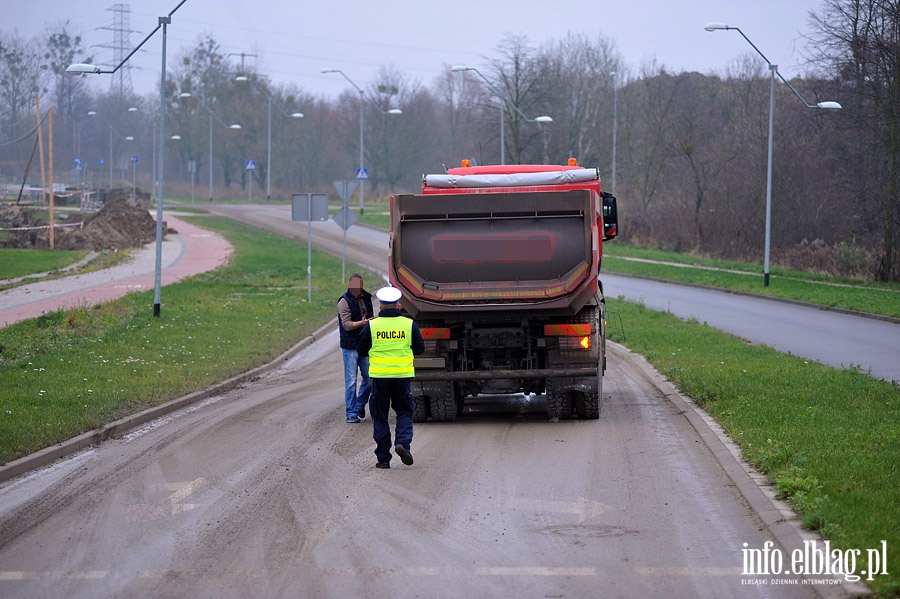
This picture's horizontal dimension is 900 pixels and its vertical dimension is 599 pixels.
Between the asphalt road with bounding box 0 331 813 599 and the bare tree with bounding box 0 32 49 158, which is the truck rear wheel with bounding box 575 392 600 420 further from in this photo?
the bare tree with bounding box 0 32 49 158

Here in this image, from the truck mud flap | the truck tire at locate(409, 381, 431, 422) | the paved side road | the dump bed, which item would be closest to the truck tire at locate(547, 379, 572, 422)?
the truck mud flap

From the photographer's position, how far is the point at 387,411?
1041cm

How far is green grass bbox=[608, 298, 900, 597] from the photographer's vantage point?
741 cm

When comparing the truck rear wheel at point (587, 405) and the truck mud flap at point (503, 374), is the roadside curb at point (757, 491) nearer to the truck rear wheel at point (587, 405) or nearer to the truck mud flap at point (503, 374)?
the truck rear wheel at point (587, 405)

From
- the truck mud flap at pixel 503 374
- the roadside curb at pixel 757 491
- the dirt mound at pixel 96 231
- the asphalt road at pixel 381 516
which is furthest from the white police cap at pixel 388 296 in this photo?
the dirt mound at pixel 96 231

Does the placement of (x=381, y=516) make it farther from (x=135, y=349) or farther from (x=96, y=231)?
(x=96, y=231)

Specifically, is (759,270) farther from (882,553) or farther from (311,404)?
(882,553)

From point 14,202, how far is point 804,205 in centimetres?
4371

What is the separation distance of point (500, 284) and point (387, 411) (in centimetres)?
290

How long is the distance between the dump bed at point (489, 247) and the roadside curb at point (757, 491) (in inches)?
82.6

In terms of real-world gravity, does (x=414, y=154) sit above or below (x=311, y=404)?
above

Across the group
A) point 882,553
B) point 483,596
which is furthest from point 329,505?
point 882,553

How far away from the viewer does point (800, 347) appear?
67.8 ft

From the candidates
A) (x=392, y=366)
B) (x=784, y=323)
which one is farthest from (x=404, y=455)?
(x=784, y=323)
